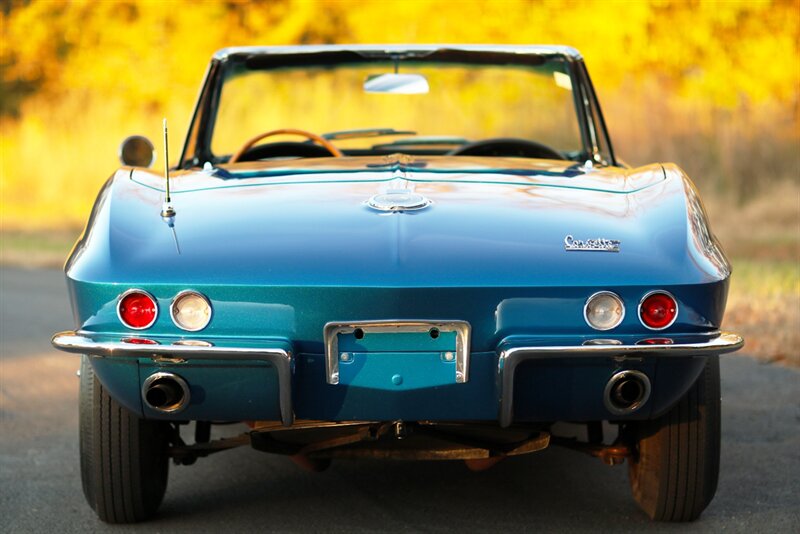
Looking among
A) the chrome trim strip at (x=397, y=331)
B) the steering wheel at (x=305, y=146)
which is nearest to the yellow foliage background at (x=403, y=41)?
the steering wheel at (x=305, y=146)

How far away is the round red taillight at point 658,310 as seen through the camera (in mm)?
3547

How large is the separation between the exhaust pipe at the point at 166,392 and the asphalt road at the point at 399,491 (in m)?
0.60

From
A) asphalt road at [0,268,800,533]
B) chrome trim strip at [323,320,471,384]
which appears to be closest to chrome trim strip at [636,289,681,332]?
chrome trim strip at [323,320,471,384]

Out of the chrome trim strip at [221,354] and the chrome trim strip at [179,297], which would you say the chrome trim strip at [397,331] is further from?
the chrome trim strip at [179,297]

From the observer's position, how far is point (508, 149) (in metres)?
5.25

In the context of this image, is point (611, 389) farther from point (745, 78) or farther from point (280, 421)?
point (745, 78)

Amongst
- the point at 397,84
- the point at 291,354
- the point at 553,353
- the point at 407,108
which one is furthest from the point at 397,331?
the point at 407,108

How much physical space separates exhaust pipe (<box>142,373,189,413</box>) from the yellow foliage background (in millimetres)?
11974

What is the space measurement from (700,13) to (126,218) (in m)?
15.3

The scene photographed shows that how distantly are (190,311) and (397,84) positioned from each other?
205 cm

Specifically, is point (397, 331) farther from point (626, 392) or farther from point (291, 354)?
point (626, 392)

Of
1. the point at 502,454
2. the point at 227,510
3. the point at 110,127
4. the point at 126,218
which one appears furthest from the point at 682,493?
the point at 110,127

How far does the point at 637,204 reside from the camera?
13.0 ft

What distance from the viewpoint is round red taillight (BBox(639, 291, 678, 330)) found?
3.55m
